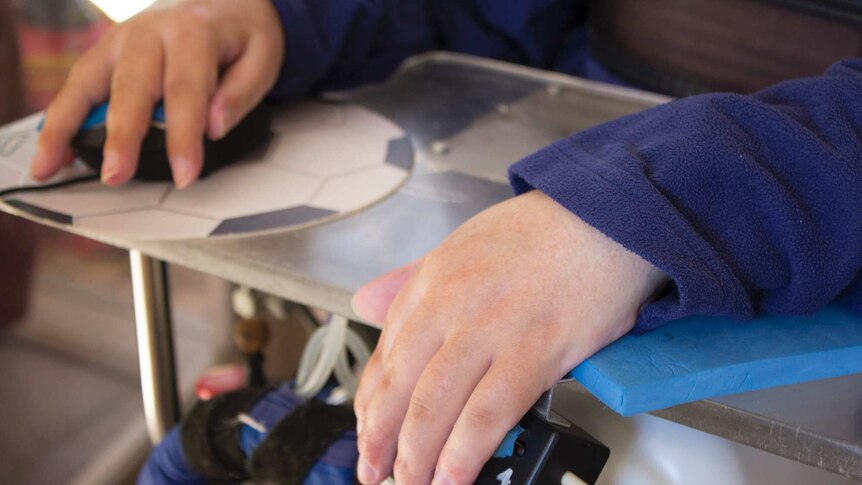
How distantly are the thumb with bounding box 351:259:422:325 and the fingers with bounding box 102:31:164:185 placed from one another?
0.19 metres

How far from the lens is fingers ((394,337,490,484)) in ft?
1.18

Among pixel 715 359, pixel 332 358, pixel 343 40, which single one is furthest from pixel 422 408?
pixel 343 40

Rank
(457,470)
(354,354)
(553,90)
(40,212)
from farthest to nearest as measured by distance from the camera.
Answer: (553,90)
(354,354)
(40,212)
(457,470)

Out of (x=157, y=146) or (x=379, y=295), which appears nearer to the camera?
(x=379, y=295)

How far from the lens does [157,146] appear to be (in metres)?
0.55

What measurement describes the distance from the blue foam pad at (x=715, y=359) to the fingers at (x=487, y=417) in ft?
0.10

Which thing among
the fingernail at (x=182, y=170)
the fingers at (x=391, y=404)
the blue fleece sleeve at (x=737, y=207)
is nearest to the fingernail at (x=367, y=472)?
the fingers at (x=391, y=404)

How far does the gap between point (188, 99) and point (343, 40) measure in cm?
16

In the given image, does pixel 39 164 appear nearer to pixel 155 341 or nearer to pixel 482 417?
pixel 155 341

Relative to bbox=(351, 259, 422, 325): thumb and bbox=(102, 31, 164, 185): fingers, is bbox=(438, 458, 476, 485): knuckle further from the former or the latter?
bbox=(102, 31, 164, 185): fingers

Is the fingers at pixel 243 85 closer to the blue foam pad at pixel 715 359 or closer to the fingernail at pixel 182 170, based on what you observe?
the fingernail at pixel 182 170

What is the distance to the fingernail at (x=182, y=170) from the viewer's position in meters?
0.55

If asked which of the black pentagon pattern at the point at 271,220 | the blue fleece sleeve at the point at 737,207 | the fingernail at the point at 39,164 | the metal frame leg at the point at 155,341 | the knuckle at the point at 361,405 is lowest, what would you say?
the metal frame leg at the point at 155,341

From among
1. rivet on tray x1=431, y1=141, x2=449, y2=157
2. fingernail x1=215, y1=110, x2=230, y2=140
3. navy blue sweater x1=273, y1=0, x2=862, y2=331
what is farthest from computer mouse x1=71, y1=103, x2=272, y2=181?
navy blue sweater x1=273, y1=0, x2=862, y2=331
